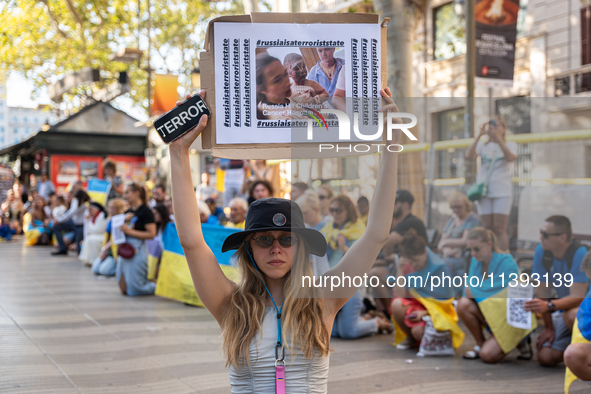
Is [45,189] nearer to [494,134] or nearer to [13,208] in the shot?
[13,208]

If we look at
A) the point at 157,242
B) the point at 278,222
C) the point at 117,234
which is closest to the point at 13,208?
the point at 157,242

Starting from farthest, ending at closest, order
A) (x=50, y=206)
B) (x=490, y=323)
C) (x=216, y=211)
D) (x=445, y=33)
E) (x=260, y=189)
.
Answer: (x=445, y=33) < (x=50, y=206) < (x=216, y=211) < (x=260, y=189) < (x=490, y=323)

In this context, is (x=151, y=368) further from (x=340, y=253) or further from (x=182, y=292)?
(x=182, y=292)

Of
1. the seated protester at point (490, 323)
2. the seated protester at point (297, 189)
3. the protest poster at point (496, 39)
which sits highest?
the protest poster at point (496, 39)

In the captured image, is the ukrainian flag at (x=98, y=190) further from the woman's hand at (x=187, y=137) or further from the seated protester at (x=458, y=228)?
the woman's hand at (x=187, y=137)

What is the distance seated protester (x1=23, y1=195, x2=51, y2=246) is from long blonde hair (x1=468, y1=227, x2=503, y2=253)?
15.0 meters

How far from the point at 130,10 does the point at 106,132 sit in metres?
7.93

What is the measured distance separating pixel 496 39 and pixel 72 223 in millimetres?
10667

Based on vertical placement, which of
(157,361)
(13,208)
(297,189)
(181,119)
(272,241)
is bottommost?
(157,361)

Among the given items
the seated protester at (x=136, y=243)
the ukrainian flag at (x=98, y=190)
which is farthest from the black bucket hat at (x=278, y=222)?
the ukrainian flag at (x=98, y=190)

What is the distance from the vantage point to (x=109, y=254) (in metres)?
11.1

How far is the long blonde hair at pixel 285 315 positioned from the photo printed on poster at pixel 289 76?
1.58 feet

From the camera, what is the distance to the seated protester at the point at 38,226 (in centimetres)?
1655

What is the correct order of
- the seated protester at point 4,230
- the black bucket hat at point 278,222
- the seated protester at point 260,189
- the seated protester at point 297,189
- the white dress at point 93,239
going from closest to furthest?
the black bucket hat at point 278,222, the seated protester at point 297,189, the seated protester at point 260,189, the white dress at point 93,239, the seated protester at point 4,230
